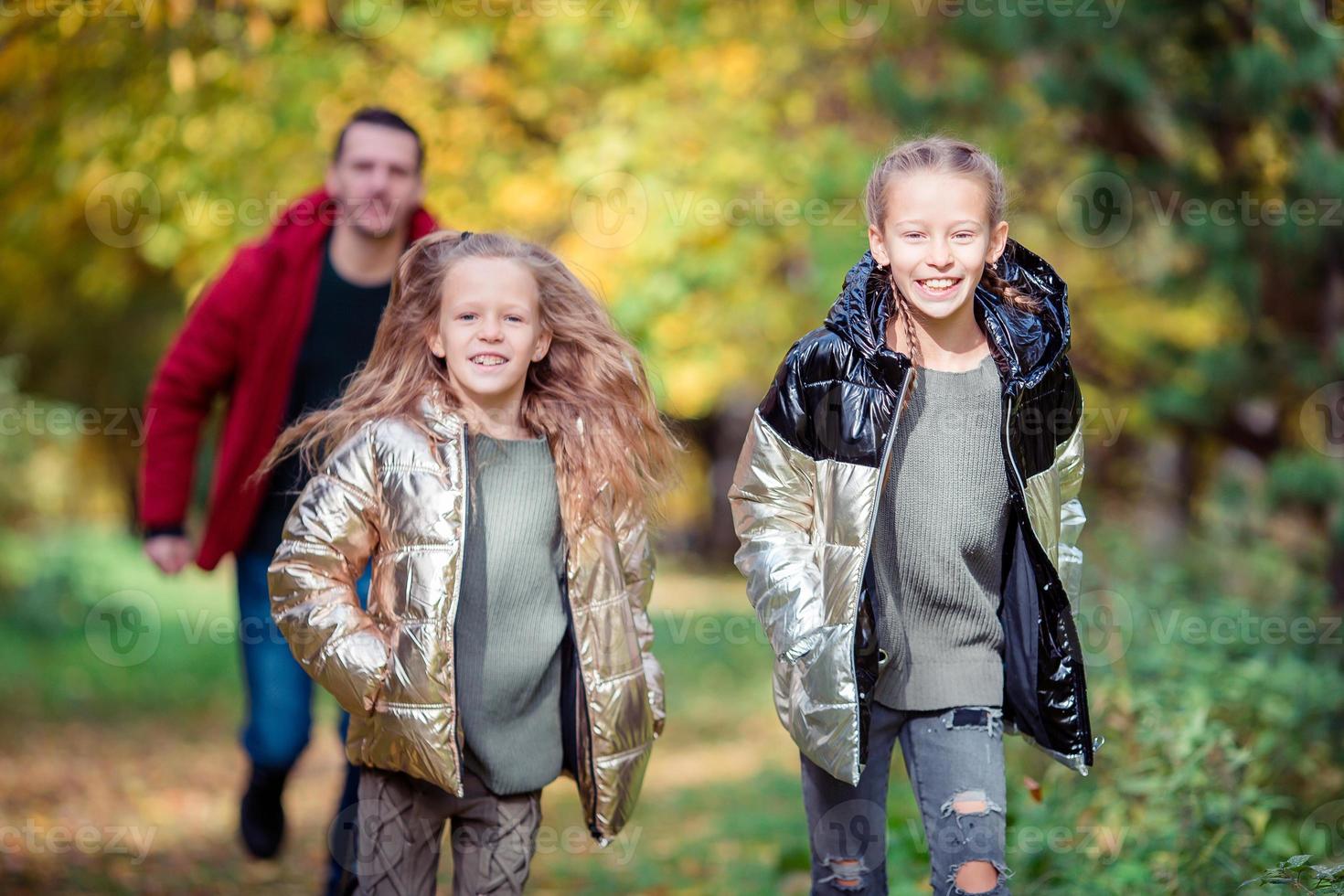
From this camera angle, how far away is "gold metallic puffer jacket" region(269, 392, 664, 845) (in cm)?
317

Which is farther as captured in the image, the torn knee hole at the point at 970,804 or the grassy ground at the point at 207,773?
the grassy ground at the point at 207,773

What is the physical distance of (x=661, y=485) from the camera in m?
3.71

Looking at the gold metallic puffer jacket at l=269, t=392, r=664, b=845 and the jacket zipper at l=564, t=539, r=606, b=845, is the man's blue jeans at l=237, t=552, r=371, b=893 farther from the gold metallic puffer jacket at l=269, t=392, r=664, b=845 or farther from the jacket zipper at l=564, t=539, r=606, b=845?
the jacket zipper at l=564, t=539, r=606, b=845

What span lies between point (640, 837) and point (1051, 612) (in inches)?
157

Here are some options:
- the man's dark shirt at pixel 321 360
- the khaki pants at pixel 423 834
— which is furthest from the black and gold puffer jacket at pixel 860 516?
the man's dark shirt at pixel 321 360

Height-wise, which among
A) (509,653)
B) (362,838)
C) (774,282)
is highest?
(774,282)

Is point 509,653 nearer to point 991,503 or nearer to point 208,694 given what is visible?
point 991,503

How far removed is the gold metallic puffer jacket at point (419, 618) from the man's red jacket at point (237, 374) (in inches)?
48.7

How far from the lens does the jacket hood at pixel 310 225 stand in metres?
4.59

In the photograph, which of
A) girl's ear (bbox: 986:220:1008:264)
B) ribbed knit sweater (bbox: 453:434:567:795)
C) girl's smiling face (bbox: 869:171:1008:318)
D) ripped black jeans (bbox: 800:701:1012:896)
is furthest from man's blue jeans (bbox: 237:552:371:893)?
girl's ear (bbox: 986:220:1008:264)

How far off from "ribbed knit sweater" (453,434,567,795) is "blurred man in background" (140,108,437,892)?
1280 millimetres

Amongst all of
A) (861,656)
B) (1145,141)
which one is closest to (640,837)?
(861,656)

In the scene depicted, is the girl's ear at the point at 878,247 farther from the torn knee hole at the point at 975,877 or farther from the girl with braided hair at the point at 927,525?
the torn knee hole at the point at 975,877

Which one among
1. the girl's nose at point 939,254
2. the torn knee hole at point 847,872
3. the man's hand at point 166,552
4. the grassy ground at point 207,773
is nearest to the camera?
the girl's nose at point 939,254
